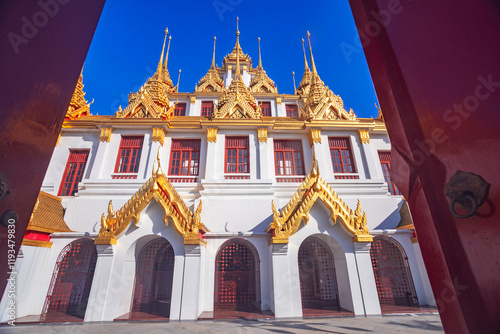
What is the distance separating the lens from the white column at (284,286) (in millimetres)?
7961

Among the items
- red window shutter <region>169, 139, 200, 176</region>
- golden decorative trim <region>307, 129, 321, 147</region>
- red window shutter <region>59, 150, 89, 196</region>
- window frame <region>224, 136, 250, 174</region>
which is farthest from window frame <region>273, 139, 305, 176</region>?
red window shutter <region>59, 150, 89, 196</region>

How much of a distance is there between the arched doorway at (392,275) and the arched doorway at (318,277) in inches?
75.5

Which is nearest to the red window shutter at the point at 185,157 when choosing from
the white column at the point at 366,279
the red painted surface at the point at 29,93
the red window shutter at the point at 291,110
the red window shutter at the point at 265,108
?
the red window shutter at the point at 265,108

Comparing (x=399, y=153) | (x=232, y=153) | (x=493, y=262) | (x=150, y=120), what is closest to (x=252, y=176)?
(x=232, y=153)

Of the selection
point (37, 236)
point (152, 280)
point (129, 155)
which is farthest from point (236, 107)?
point (37, 236)

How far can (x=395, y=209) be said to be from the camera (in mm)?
11102

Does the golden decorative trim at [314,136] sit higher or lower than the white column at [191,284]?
higher

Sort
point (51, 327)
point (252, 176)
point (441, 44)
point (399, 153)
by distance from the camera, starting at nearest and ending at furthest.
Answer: point (441, 44) → point (399, 153) → point (51, 327) → point (252, 176)

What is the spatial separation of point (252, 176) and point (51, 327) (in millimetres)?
8939

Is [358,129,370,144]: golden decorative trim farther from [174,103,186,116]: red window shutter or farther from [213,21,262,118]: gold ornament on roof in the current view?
[174,103,186,116]: red window shutter

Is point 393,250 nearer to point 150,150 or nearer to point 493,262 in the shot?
point 493,262

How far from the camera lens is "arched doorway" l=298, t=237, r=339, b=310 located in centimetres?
993

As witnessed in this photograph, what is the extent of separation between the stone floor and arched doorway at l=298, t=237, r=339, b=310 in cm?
225

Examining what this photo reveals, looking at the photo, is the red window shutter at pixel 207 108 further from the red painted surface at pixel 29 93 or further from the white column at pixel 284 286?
the red painted surface at pixel 29 93
